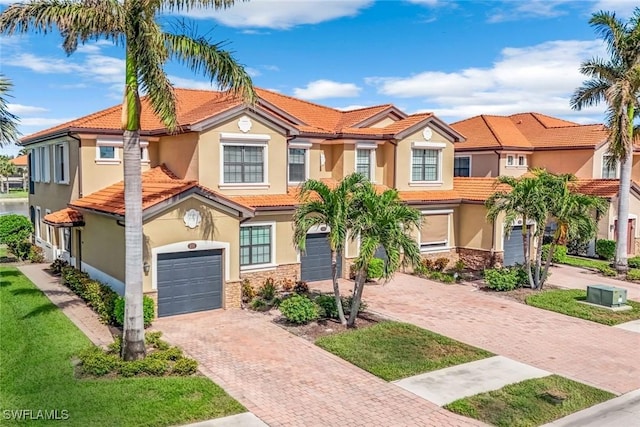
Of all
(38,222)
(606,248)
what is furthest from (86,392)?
(606,248)

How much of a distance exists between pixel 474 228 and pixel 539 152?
12710 mm

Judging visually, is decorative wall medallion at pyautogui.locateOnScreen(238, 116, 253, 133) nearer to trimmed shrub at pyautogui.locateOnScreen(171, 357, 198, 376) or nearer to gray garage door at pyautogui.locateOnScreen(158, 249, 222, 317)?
gray garage door at pyautogui.locateOnScreen(158, 249, 222, 317)

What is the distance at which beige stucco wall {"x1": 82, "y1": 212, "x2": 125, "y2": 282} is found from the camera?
16733 millimetres

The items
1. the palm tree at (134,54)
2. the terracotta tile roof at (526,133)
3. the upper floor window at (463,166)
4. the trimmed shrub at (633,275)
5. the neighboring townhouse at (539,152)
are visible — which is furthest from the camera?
the upper floor window at (463,166)

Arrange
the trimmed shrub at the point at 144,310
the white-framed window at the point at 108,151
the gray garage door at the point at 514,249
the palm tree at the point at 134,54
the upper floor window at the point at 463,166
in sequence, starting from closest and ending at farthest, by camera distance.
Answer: the palm tree at the point at 134,54
the trimmed shrub at the point at 144,310
the white-framed window at the point at 108,151
the gray garage door at the point at 514,249
the upper floor window at the point at 463,166

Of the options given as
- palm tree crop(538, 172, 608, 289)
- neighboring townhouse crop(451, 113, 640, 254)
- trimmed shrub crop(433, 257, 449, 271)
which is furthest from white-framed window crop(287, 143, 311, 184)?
neighboring townhouse crop(451, 113, 640, 254)

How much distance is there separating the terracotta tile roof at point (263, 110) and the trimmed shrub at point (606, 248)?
39.1 feet

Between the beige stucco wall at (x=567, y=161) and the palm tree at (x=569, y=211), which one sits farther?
the beige stucco wall at (x=567, y=161)

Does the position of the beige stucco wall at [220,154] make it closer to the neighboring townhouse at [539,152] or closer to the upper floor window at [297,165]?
the upper floor window at [297,165]

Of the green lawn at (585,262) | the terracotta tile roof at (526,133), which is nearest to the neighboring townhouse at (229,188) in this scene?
the green lawn at (585,262)

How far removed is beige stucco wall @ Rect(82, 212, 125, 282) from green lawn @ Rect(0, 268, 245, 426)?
133 inches

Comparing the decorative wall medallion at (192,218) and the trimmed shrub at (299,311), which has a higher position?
the decorative wall medallion at (192,218)

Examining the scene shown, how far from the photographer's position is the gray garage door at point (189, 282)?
16.4m

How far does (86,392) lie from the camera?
412 inches
